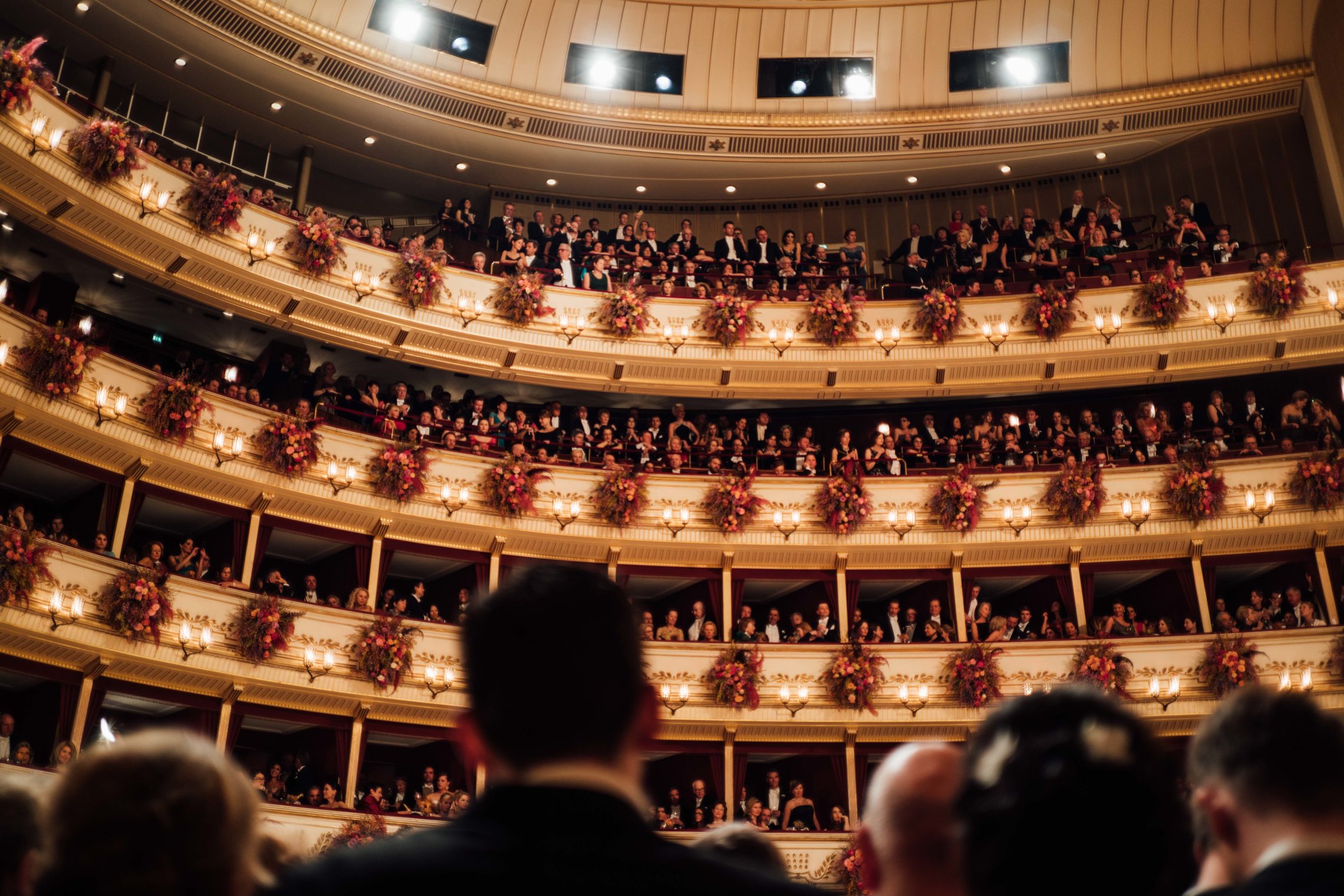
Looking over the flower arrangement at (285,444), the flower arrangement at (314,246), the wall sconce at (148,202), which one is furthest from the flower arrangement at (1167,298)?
the wall sconce at (148,202)

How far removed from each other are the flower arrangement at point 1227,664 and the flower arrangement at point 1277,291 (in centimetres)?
561

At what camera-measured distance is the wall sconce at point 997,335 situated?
2023cm

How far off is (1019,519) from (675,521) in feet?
17.6

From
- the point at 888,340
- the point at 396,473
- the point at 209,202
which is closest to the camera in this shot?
the point at 209,202

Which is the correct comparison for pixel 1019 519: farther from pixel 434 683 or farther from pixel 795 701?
pixel 434 683

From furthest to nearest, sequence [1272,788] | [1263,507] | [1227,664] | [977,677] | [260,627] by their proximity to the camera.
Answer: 1. [1263,507]
2. [977,677]
3. [1227,664]
4. [260,627]
5. [1272,788]

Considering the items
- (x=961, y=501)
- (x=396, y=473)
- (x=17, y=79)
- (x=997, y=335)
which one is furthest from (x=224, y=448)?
(x=997, y=335)

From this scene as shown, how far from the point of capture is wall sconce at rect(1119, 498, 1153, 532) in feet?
61.1

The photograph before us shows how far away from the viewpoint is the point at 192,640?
1569cm

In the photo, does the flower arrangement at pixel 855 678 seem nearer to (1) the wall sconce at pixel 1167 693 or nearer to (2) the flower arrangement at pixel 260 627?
(1) the wall sconce at pixel 1167 693

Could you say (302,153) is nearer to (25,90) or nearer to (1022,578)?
(25,90)

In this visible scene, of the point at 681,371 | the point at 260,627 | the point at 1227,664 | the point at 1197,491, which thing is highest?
the point at 681,371

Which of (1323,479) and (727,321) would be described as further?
(727,321)

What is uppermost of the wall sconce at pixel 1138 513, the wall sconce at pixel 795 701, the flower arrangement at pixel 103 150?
the flower arrangement at pixel 103 150
